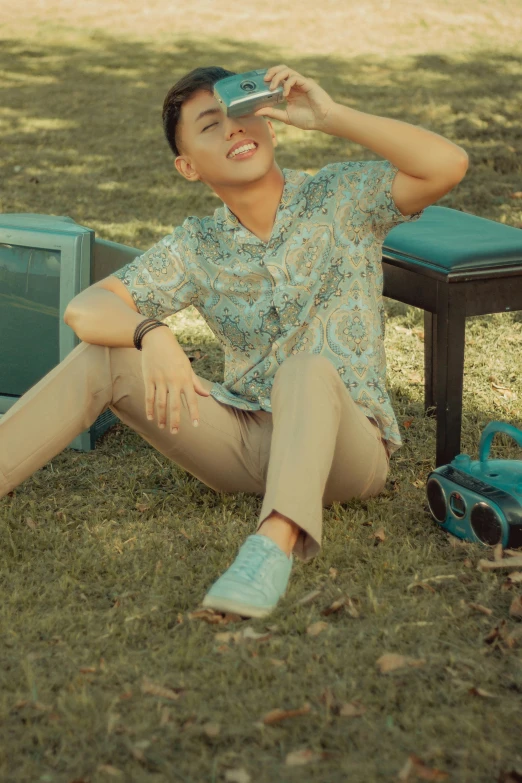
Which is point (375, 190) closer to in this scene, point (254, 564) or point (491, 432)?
point (491, 432)

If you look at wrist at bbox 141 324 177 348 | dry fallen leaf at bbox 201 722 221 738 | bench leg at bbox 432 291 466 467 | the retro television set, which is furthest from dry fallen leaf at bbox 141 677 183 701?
the retro television set

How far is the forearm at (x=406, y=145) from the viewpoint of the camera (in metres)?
3.09

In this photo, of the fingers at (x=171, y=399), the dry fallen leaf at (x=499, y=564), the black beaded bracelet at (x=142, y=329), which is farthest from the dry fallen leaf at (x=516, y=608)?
the black beaded bracelet at (x=142, y=329)

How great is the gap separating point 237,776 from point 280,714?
0.74 ft

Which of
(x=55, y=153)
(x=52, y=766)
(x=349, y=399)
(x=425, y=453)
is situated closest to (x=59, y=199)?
(x=55, y=153)

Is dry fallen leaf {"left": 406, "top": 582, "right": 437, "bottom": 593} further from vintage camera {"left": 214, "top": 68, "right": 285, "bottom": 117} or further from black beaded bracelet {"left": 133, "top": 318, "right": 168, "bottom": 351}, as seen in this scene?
vintage camera {"left": 214, "top": 68, "right": 285, "bottom": 117}

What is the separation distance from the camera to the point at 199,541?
3453 millimetres

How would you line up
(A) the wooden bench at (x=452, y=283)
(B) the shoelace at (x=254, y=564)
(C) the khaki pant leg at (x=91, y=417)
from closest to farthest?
1. (B) the shoelace at (x=254, y=564)
2. (C) the khaki pant leg at (x=91, y=417)
3. (A) the wooden bench at (x=452, y=283)

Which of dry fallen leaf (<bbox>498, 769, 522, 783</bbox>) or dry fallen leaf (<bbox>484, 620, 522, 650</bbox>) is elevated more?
dry fallen leaf (<bbox>498, 769, 522, 783</bbox>)

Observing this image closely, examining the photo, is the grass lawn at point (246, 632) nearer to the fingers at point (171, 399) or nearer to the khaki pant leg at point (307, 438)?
the khaki pant leg at point (307, 438)

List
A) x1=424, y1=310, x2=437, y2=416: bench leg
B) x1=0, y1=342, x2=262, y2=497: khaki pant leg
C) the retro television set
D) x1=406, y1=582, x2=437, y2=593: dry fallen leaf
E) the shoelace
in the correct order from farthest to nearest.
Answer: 1. x1=424, y1=310, x2=437, y2=416: bench leg
2. the retro television set
3. x1=0, y1=342, x2=262, y2=497: khaki pant leg
4. x1=406, y1=582, x2=437, y2=593: dry fallen leaf
5. the shoelace

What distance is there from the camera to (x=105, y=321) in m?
3.27

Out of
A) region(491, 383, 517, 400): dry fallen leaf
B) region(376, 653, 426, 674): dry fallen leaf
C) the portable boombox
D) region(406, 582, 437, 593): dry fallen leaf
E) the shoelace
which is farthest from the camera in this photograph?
region(491, 383, 517, 400): dry fallen leaf

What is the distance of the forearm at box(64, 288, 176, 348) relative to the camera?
327cm
